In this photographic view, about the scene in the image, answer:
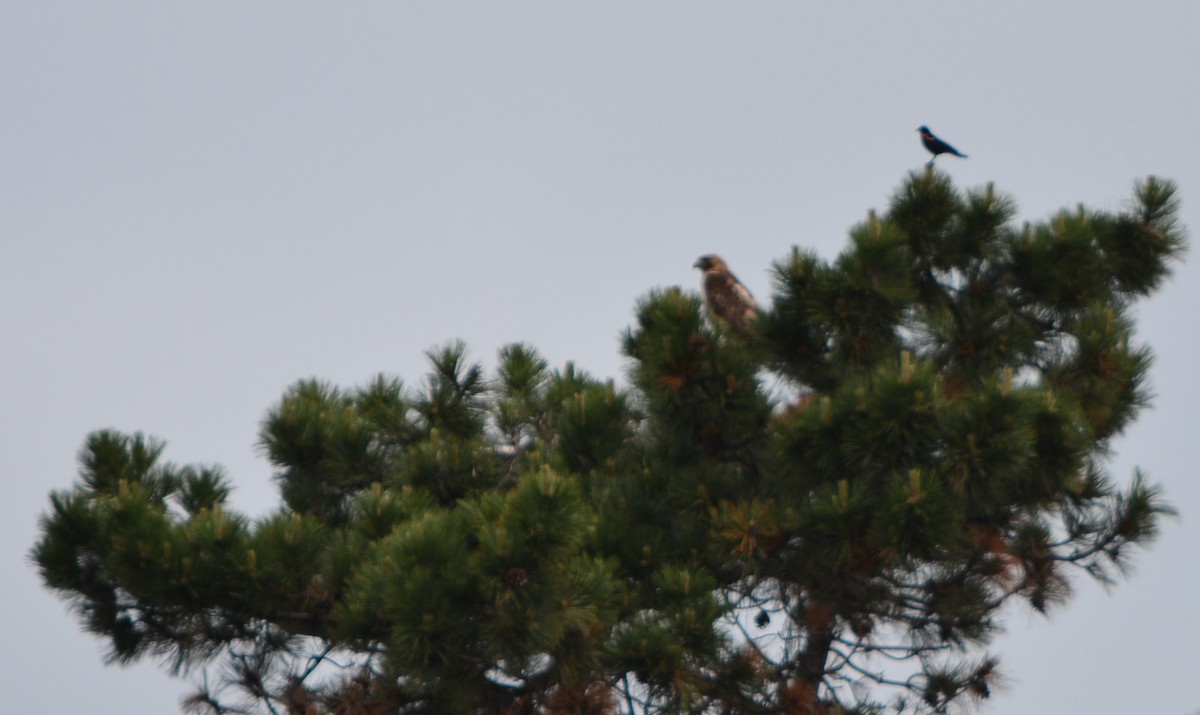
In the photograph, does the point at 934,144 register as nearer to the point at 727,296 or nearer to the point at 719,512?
the point at 727,296

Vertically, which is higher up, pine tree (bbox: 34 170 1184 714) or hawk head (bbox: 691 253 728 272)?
hawk head (bbox: 691 253 728 272)

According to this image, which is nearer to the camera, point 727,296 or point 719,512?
point 719,512

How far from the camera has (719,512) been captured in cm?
674

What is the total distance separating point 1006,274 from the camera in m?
7.48

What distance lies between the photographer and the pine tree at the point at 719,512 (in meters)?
6.13

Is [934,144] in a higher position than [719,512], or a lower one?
higher

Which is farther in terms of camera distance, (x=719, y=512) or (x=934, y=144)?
(x=934, y=144)

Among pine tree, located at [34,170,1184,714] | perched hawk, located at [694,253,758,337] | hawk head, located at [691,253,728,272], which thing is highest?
hawk head, located at [691,253,728,272]

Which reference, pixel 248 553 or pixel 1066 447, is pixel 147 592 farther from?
pixel 1066 447

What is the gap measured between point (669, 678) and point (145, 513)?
7.96ft

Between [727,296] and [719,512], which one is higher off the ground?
[727,296]

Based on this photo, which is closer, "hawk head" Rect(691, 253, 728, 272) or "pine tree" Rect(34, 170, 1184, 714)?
"pine tree" Rect(34, 170, 1184, 714)

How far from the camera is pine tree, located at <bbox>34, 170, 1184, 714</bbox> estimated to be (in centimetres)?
613

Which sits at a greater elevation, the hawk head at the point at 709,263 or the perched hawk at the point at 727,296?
the hawk head at the point at 709,263
